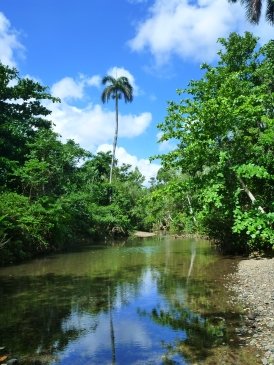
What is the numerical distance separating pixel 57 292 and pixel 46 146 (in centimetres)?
1799

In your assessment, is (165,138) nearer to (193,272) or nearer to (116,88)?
(193,272)

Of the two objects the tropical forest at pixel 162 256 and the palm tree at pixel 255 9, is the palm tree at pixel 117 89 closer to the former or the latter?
the tropical forest at pixel 162 256

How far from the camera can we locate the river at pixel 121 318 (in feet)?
27.0

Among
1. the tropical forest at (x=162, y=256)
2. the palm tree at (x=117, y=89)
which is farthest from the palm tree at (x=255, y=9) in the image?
the palm tree at (x=117, y=89)

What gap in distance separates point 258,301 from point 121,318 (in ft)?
13.9

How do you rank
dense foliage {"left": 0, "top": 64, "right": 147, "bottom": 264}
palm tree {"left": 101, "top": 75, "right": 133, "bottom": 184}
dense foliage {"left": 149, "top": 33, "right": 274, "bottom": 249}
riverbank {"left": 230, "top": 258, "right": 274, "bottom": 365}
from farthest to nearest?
palm tree {"left": 101, "top": 75, "right": 133, "bottom": 184}
dense foliage {"left": 0, "top": 64, "right": 147, "bottom": 264}
dense foliage {"left": 149, "top": 33, "right": 274, "bottom": 249}
riverbank {"left": 230, "top": 258, "right": 274, "bottom": 365}

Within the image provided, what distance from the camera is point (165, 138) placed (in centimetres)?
2203

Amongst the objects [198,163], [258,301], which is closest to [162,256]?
[198,163]

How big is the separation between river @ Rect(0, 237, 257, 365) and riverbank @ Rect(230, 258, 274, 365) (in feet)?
1.07

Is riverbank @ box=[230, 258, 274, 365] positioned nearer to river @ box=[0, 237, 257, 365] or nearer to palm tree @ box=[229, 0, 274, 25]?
river @ box=[0, 237, 257, 365]

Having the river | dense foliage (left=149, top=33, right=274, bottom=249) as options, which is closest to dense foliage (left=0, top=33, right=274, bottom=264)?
dense foliage (left=149, top=33, right=274, bottom=249)

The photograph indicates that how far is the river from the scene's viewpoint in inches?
324

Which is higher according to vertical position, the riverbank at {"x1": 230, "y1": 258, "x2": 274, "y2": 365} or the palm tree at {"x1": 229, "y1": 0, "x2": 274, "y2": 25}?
the palm tree at {"x1": 229, "y1": 0, "x2": 274, "y2": 25}

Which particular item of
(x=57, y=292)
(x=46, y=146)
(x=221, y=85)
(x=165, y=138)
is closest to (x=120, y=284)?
(x=57, y=292)
